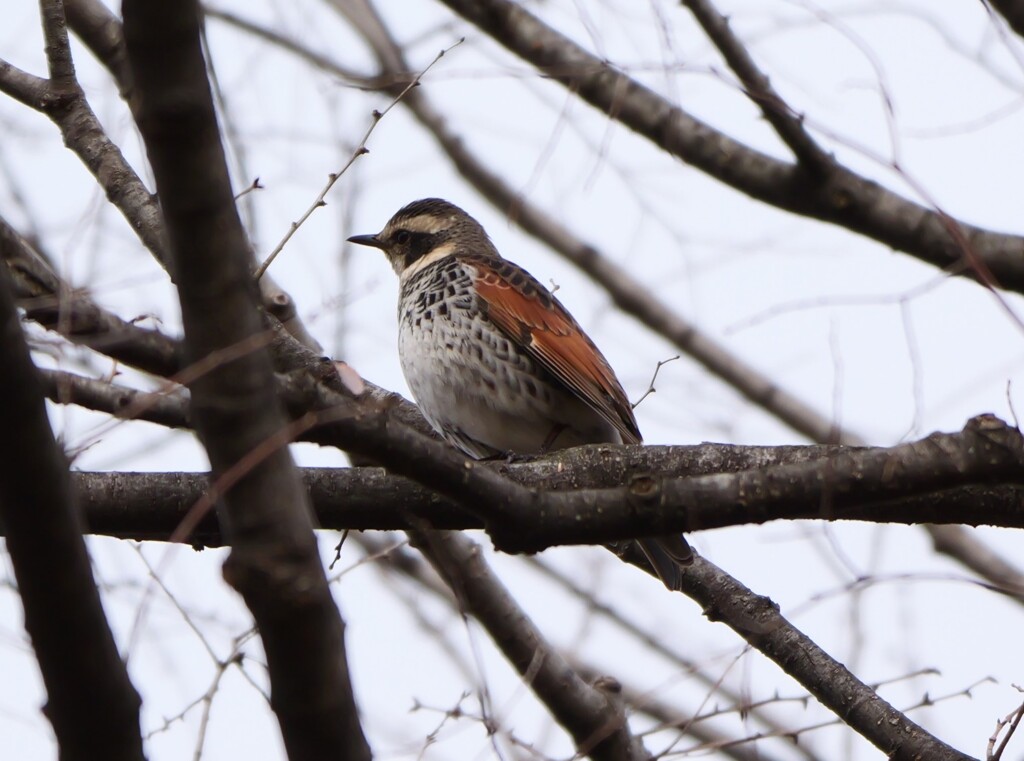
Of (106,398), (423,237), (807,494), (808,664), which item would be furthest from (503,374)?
(807,494)

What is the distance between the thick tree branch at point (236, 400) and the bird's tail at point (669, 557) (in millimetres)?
3220

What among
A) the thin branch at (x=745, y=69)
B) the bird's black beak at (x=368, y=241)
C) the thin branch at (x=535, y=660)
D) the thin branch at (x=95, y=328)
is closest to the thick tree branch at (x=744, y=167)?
the thin branch at (x=745, y=69)

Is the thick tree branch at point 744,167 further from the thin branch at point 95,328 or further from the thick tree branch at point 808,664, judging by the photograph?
Answer: the thin branch at point 95,328

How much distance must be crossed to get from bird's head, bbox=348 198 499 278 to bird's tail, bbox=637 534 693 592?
12.0 ft

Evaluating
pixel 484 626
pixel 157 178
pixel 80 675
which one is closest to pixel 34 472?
pixel 80 675

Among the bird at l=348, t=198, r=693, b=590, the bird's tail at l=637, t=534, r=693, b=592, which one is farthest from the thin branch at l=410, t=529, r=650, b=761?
the bird at l=348, t=198, r=693, b=590

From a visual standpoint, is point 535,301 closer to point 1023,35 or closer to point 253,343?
point 1023,35

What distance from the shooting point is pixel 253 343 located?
8.21 feet

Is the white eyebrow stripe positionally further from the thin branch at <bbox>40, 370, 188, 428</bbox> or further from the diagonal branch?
the diagonal branch

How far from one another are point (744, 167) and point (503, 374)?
1832 mm

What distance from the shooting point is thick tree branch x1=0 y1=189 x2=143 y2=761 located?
254 cm

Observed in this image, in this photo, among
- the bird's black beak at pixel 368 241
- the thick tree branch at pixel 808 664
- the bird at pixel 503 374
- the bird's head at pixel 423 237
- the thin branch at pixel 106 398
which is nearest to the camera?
the thin branch at pixel 106 398

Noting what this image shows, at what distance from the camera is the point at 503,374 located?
24.0 feet

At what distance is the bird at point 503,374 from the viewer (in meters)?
7.27
